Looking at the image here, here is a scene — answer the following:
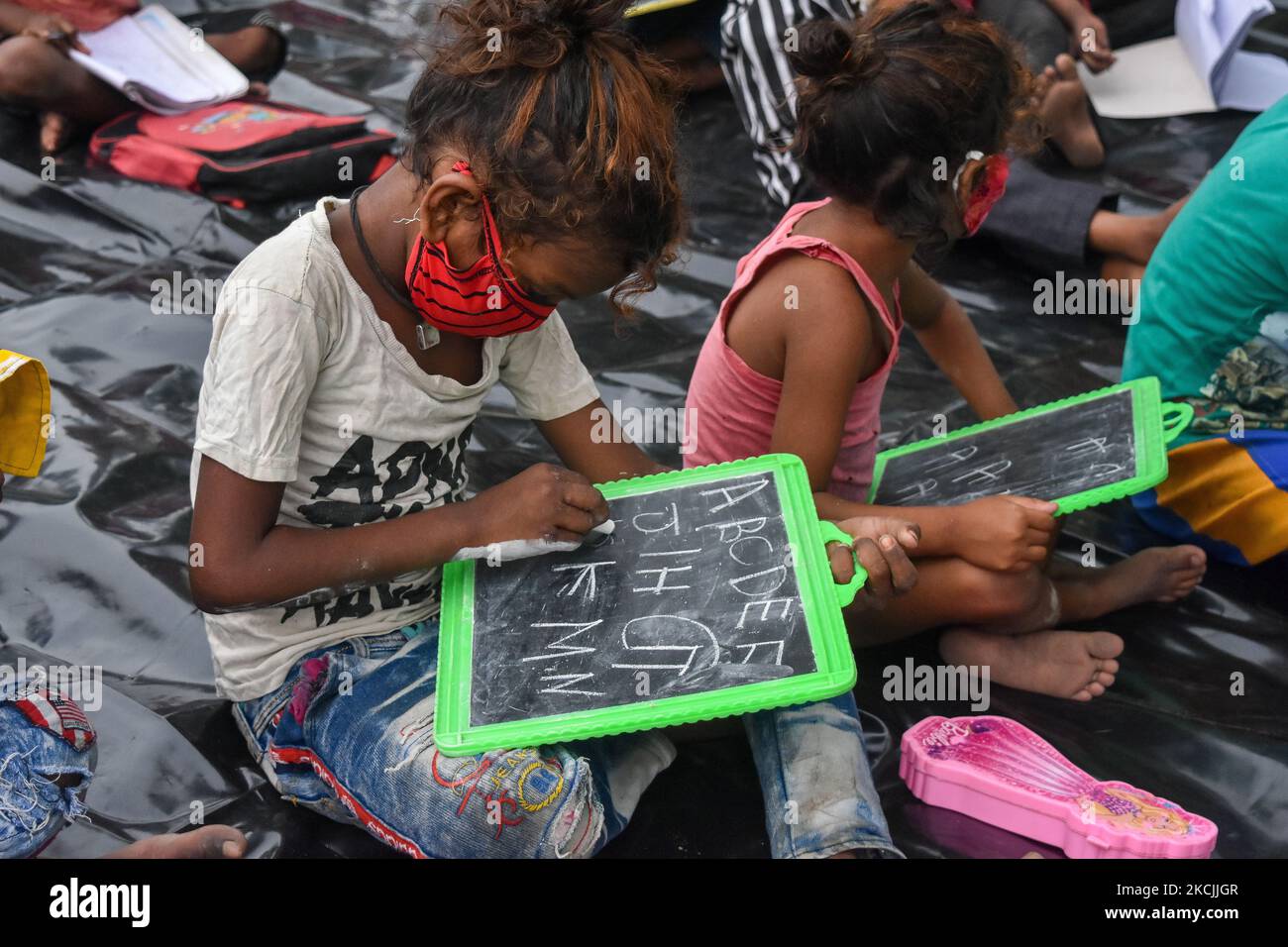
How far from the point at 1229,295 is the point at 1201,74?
155 centimetres

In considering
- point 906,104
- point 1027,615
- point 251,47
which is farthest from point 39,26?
point 1027,615

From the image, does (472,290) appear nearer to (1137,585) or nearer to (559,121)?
(559,121)

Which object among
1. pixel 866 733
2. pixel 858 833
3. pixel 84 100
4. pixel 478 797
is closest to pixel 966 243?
pixel 866 733

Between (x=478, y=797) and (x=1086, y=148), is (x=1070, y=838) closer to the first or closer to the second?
(x=478, y=797)

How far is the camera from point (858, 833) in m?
1.49

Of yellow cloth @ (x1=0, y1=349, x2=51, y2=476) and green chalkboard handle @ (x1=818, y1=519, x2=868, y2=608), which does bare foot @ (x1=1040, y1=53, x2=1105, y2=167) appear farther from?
yellow cloth @ (x1=0, y1=349, x2=51, y2=476)

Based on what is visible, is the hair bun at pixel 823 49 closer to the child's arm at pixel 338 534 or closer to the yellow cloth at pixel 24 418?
the child's arm at pixel 338 534

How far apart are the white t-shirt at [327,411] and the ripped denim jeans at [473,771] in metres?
0.05

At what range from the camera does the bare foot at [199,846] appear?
1.41 m

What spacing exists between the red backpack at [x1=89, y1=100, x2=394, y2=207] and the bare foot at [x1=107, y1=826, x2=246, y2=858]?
1732 millimetres

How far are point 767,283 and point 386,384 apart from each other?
578 mm

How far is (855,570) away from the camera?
1.53 metres

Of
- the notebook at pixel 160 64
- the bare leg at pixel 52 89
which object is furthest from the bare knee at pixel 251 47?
the bare leg at pixel 52 89

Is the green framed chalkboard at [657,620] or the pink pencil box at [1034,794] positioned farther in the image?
the pink pencil box at [1034,794]
